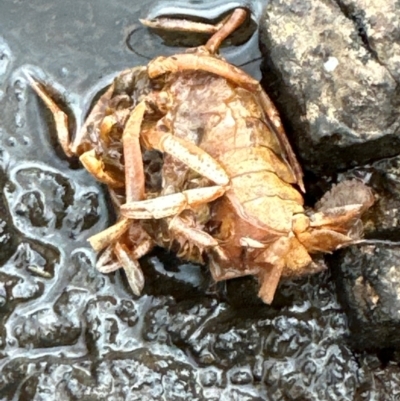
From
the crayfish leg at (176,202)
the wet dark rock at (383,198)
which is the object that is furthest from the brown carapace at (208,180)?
the wet dark rock at (383,198)

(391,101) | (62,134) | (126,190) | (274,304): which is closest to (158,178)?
(126,190)

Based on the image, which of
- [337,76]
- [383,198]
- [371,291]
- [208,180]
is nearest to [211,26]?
[337,76]

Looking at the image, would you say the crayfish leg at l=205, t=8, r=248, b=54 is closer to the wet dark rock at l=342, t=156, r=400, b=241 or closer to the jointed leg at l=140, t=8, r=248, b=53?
the jointed leg at l=140, t=8, r=248, b=53

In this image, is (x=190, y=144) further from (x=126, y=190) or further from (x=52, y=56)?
(x=52, y=56)

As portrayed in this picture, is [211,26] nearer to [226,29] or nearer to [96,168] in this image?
[226,29]

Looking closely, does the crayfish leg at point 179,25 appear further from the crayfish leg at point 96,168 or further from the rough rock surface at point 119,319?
the crayfish leg at point 96,168
